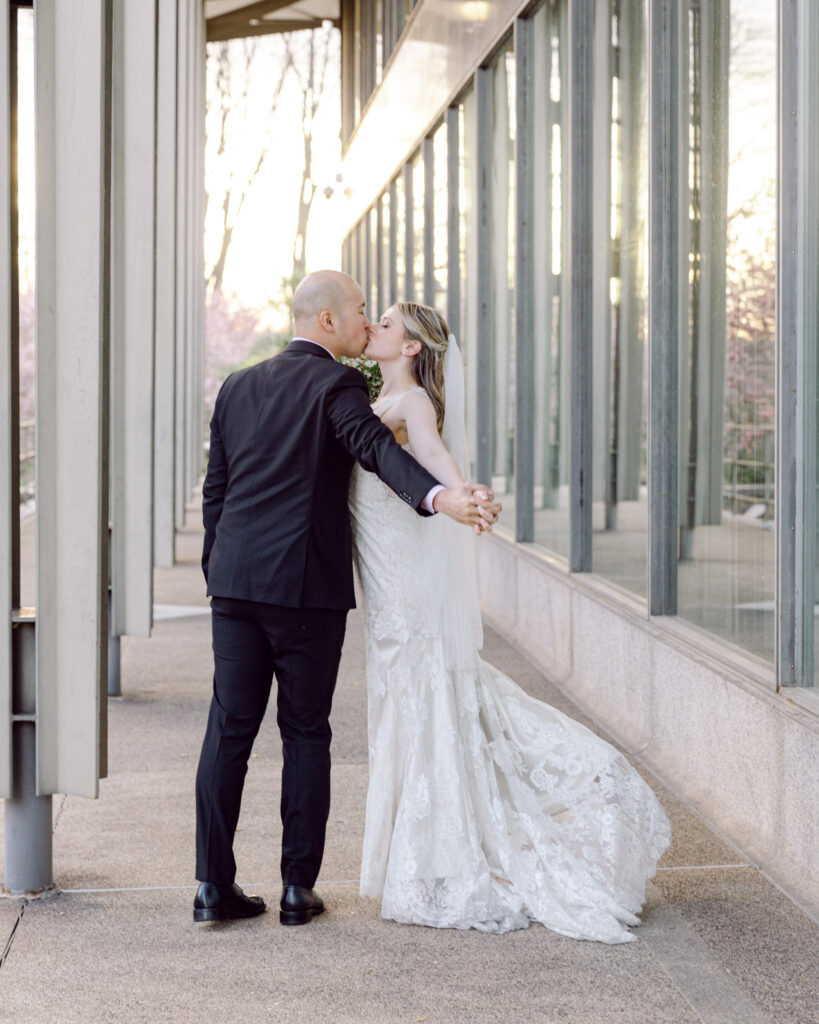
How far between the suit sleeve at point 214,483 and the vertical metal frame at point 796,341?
73.4 inches

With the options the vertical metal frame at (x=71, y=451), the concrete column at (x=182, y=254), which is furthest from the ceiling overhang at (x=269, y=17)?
the vertical metal frame at (x=71, y=451)

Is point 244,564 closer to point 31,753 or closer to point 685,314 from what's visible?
point 31,753

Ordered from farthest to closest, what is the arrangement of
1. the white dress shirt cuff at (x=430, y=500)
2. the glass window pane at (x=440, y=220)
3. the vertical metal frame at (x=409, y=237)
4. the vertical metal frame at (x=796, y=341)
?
the vertical metal frame at (x=409, y=237)
the glass window pane at (x=440, y=220)
the vertical metal frame at (x=796, y=341)
the white dress shirt cuff at (x=430, y=500)

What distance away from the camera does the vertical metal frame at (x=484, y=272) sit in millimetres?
11422

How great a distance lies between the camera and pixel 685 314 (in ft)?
21.7

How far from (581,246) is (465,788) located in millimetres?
4750

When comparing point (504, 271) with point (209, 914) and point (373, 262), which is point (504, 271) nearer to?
point (209, 914)

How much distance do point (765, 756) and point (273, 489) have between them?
1957mm

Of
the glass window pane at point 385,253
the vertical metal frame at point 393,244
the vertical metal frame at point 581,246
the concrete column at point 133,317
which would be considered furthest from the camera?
the glass window pane at point 385,253

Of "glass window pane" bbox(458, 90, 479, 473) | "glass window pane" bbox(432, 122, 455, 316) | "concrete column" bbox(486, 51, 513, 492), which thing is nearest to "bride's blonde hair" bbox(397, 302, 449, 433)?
"concrete column" bbox(486, 51, 513, 492)

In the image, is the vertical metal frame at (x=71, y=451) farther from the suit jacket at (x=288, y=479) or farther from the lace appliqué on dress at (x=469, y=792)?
the lace appliqué on dress at (x=469, y=792)

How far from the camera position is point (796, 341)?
476cm

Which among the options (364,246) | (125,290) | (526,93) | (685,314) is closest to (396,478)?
(685,314)

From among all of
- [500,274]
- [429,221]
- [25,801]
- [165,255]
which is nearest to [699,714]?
[25,801]
